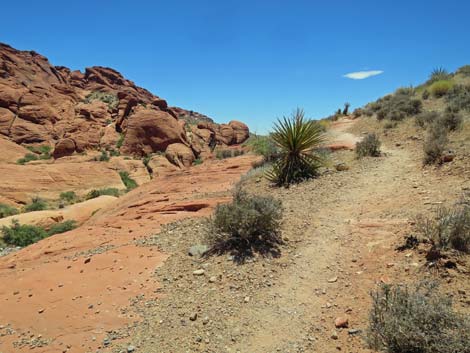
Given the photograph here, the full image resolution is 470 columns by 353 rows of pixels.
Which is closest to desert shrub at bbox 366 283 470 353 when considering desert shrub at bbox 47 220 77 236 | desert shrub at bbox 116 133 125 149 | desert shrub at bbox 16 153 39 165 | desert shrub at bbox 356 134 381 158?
desert shrub at bbox 356 134 381 158

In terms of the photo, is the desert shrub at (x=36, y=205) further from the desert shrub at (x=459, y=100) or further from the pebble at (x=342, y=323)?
the desert shrub at (x=459, y=100)

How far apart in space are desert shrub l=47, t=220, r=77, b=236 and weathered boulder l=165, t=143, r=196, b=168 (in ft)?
54.6

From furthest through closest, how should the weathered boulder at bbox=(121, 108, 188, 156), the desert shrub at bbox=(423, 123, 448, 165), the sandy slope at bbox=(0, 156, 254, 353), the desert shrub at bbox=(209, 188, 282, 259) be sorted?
the weathered boulder at bbox=(121, 108, 188, 156) → the desert shrub at bbox=(423, 123, 448, 165) → the desert shrub at bbox=(209, 188, 282, 259) → the sandy slope at bbox=(0, 156, 254, 353)

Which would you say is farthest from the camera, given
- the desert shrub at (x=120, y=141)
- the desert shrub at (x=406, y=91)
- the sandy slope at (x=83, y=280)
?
the desert shrub at (x=120, y=141)

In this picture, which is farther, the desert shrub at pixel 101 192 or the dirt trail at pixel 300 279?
the desert shrub at pixel 101 192

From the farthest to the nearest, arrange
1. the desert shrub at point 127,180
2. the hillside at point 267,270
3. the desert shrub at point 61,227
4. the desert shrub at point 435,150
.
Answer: the desert shrub at point 127,180 → the desert shrub at point 61,227 → the desert shrub at point 435,150 → the hillside at point 267,270

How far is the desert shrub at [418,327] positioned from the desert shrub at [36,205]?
19511mm

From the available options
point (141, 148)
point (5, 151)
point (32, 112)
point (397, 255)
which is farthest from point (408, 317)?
point (32, 112)

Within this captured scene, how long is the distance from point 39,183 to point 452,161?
871 inches

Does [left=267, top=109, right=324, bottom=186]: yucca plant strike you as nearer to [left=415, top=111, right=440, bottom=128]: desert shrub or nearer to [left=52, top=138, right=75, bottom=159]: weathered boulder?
[left=415, top=111, right=440, bottom=128]: desert shrub

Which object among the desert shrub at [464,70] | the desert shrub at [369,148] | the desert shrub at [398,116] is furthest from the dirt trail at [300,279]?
the desert shrub at [464,70]

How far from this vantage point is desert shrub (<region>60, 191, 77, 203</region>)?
68.7ft

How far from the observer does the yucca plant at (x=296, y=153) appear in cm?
939

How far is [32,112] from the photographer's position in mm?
35500
